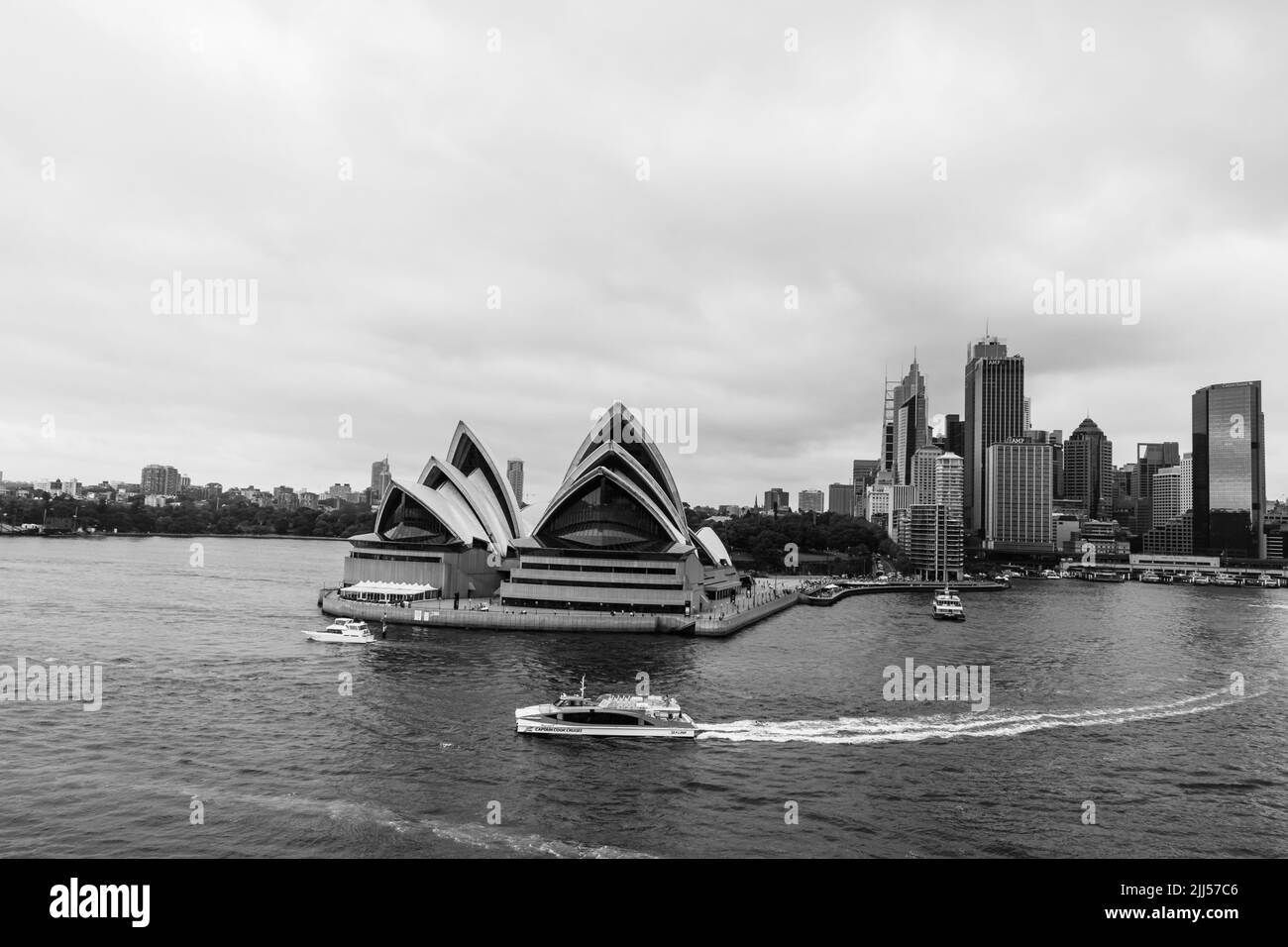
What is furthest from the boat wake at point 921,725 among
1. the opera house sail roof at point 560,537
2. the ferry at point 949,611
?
the ferry at point 949,611

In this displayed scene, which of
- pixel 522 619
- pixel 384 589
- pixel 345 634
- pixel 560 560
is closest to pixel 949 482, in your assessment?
pixel 560 560

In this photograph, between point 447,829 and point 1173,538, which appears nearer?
point 447,829

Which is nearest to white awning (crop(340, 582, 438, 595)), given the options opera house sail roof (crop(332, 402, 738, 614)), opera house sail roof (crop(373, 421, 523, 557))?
opera house sail roof (crop(332, 402, 738, 614))

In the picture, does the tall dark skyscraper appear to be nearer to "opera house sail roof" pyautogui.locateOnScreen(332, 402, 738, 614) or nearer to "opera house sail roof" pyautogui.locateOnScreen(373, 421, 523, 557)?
"opera house sail roof" pyautogui.locateOnScreen(332, 402, 738, 614)

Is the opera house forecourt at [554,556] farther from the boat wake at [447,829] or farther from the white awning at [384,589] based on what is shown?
the boat wake at [447,829]

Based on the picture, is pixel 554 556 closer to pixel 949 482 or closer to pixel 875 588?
pixel 875 588
